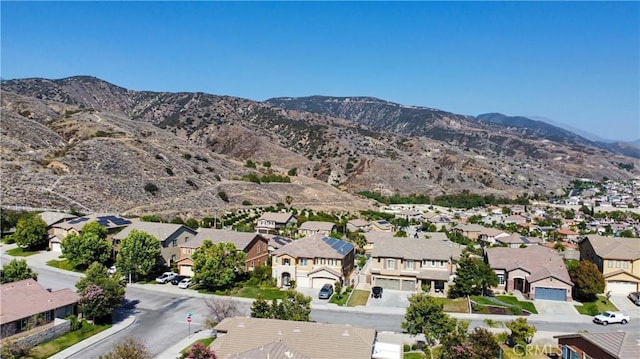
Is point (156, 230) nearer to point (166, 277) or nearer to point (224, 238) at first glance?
point (224, 238)

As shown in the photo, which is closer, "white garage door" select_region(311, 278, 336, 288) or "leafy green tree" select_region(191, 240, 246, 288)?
"leafy green tree" select_region(191, 240, 246, 288)

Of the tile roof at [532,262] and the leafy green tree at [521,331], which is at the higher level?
the tile roof at [532,262]

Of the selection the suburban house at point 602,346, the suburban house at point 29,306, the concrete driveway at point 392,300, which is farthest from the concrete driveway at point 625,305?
the suburban house at point 29,306

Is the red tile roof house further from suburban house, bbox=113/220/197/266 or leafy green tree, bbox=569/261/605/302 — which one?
leafy green tree, bbox=569/261/605/302

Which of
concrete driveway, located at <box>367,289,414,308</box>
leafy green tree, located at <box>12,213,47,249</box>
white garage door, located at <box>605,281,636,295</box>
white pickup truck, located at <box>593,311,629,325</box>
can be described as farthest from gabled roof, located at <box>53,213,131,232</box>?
white garage door, located at <box>605,281,636,295</box>

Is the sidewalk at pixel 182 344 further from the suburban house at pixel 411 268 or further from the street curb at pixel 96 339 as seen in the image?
the suburban house at pixel 411 268

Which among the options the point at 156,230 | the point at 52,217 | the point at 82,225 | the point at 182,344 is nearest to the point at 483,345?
the point at 182,344
